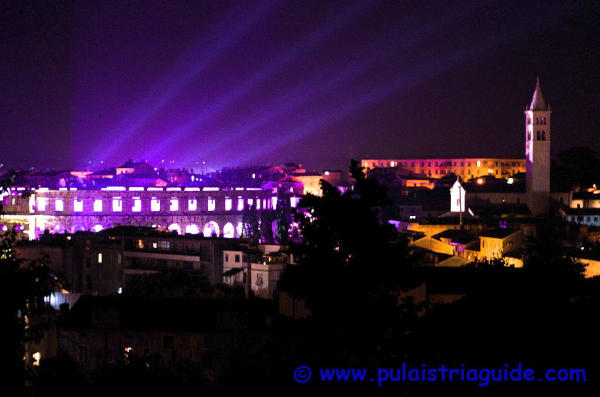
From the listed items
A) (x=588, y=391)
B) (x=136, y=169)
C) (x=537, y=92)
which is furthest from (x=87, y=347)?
(x=136, y=169)

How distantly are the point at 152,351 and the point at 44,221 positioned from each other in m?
45.5

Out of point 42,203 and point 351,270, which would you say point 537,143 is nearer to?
point 42,203

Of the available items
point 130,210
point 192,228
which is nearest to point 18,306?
point 192,228

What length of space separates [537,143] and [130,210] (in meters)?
30.1

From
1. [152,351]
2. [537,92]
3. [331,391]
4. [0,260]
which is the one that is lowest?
[152,351]

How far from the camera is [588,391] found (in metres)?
8.88

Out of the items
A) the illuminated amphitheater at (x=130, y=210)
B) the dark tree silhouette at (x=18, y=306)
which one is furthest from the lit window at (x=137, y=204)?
the dark tree silhouette at (x=18, y=306)

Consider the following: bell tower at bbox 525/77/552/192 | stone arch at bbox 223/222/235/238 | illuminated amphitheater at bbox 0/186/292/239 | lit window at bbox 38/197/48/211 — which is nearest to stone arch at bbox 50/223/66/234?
illuminated amphitheater at bbox 0/186/292/239

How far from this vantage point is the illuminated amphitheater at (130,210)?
202 feet

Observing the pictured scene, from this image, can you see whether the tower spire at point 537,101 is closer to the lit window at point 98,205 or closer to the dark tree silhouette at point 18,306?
the lit window at point 98,205

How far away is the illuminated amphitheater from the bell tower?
2167 centimetres

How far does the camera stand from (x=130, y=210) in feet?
211

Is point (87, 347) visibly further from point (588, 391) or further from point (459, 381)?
point (588, 391)

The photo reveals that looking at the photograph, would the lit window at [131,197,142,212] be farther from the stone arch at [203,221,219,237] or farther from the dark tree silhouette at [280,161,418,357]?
the dark tree silhouette at [280,161,418,357]
